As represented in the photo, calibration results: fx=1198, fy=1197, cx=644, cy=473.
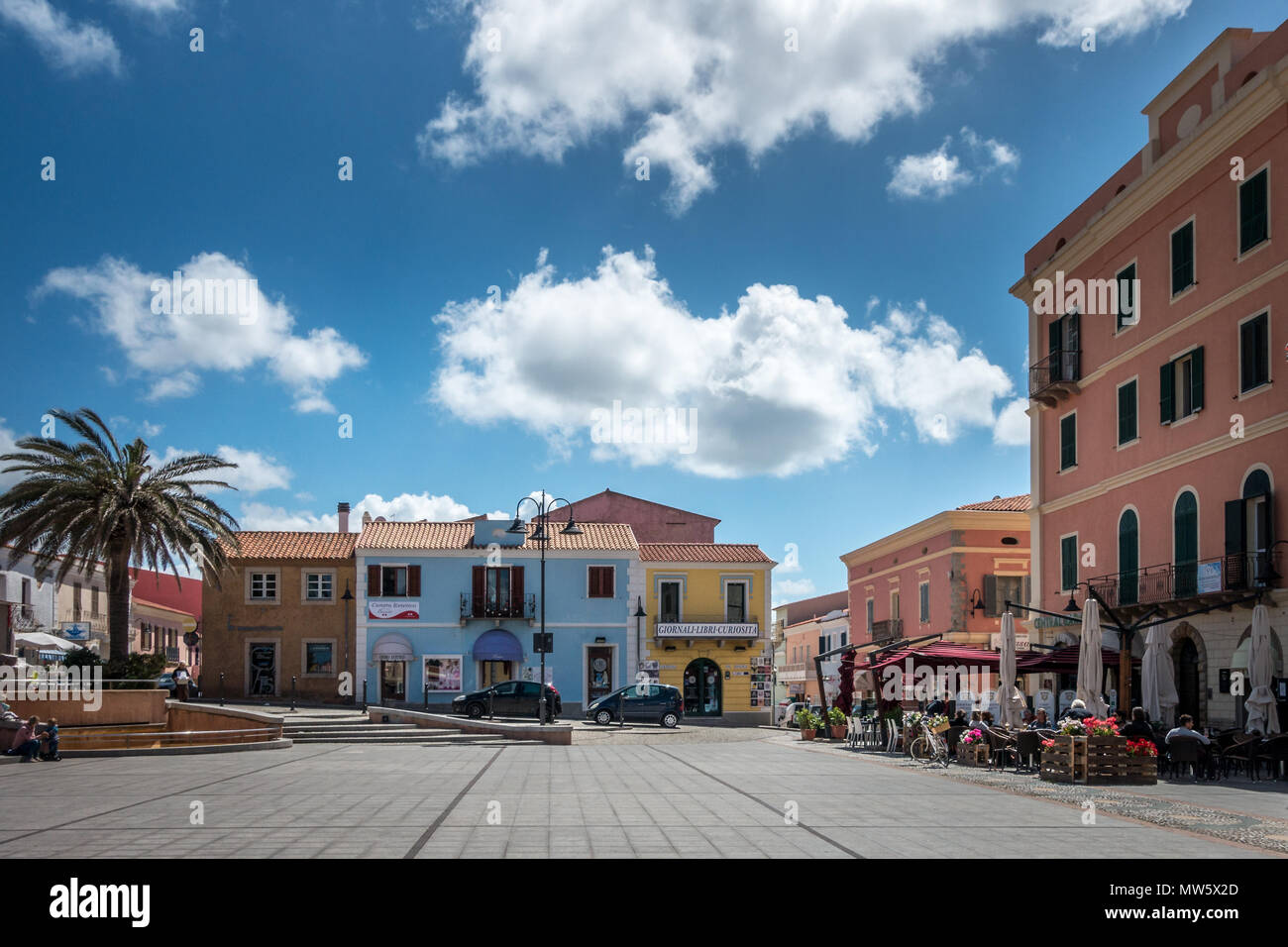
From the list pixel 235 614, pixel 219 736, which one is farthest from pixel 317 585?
pixel 219 736

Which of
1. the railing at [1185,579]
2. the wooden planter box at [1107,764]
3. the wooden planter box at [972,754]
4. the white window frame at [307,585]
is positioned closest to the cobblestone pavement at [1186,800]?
the wooden planter box at [1107,764]

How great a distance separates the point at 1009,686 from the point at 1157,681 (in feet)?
8.92

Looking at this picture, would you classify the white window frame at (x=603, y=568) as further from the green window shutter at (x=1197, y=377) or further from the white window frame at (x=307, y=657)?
the green window shutter at (x=1197, y=377)

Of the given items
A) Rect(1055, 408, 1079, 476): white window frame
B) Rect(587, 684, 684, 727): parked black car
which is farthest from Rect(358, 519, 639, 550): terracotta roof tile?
Rect(1055, 408, 1079, 476): white window frame

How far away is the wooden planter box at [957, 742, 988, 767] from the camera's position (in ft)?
72.1

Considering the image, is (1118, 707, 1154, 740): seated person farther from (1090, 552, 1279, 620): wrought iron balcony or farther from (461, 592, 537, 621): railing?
(461, 592, 537, 621): railing

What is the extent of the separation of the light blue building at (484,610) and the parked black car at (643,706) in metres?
6.82

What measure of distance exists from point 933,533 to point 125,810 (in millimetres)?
35202

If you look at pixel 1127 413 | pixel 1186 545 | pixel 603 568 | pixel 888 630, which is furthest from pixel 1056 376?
pixel 603 568

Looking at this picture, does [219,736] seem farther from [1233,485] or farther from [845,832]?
[1233,485]

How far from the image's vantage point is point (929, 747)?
77.7 ft

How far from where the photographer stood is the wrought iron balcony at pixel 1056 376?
1241 inches

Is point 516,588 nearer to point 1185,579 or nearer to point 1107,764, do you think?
point 1185,579

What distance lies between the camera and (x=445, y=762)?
2203 cm
